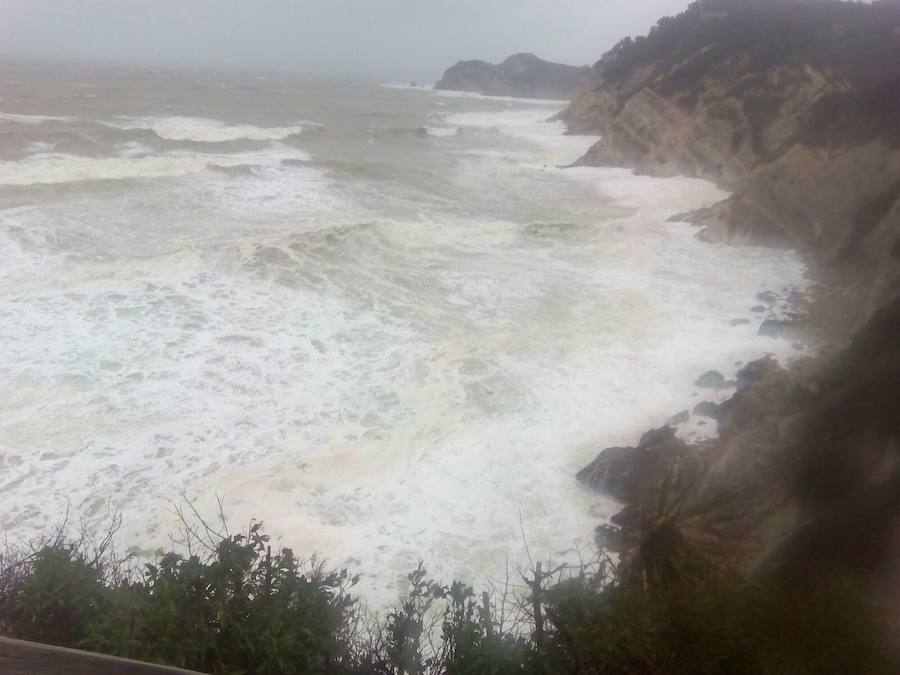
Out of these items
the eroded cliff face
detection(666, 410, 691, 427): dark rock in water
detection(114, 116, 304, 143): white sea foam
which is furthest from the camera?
detection(114, 116, 304, 143): white sea foam

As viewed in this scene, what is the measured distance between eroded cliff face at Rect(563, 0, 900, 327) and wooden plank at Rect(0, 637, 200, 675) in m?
12.6

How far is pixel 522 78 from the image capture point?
338 ft

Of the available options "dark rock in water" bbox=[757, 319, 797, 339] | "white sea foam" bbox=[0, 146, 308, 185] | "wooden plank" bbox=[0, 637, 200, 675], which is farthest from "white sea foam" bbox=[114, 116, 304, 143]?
"wooden plank" bbox=[0, 637, 200, 675]

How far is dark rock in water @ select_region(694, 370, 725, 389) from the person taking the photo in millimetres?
10562

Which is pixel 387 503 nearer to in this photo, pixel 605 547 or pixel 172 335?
pixel 605 547

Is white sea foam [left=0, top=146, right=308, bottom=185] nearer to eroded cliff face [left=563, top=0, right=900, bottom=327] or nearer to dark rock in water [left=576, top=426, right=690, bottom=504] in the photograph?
eroded cliff face [left=563, top=0, right=900, bottom=327]

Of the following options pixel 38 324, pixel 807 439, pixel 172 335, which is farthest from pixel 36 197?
pixel 807 439

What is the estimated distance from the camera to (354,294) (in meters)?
Answer: 14.3

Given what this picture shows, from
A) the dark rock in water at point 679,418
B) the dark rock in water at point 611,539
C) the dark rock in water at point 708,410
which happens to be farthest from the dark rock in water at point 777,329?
the dark rock in water at point 611,539

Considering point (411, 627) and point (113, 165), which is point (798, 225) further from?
point (113, 165)

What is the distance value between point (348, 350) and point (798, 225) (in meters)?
13.6

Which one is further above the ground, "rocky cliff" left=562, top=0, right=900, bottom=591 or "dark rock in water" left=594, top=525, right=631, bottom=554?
"rocky cliff" left=562, top=0, right=900, bottom=591

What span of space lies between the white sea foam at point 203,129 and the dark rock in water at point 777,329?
2939 centimetres

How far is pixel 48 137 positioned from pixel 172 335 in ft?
74.5
